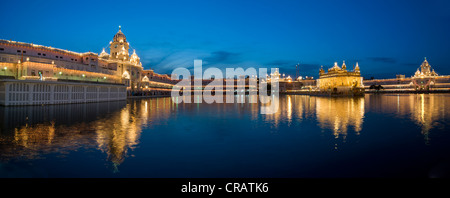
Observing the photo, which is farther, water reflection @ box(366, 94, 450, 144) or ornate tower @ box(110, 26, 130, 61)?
ornate tower @ box(110, 26, 130, 61)

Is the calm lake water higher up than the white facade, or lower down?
lower down

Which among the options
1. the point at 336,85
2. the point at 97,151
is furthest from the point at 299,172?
the point at 336,85

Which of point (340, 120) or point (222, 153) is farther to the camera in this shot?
point (340, 120)

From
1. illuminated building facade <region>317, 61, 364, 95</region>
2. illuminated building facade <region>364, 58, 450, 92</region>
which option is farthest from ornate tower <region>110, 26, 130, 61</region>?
illuminated building facade <region>364, 58, 450, 92</region>

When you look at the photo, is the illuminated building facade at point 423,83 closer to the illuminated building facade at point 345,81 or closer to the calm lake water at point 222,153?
the illuminated building facade at point 345,81

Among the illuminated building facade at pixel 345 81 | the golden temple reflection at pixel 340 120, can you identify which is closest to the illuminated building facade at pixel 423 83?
the illuminated building facade at pixel 345 81

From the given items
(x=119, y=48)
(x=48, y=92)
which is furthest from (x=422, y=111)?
(x=119, y=48)

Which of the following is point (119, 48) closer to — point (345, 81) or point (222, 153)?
point (222, 153)

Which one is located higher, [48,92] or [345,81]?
[345,81]

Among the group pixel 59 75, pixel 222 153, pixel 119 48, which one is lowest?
pixel 222 153

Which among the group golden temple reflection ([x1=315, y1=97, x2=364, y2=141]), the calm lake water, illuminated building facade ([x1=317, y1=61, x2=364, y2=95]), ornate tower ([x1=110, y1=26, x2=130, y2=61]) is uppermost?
ornate tower ([x1=110, y1=26, x2=130, y2=61])

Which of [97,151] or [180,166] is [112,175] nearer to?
[180,166]

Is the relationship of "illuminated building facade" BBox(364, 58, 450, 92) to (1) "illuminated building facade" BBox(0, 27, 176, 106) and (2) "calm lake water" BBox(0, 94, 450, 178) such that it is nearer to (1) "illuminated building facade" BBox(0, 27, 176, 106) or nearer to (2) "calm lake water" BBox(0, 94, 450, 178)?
(1) "illuminated building facade" BBox(0, 27, 176, 106)
